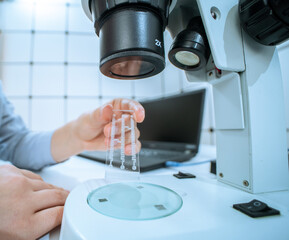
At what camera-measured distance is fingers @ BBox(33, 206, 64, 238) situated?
0.64 feet

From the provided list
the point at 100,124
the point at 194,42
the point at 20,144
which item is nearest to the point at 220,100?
the point at 194,42

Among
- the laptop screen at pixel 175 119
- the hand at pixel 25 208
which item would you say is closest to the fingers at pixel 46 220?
the hand at pixel 25 208

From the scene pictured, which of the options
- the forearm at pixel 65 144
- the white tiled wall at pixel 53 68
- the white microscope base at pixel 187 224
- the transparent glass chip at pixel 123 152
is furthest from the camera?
the white tiled wall at pixel 53 68

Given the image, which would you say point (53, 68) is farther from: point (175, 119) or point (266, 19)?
point (266, 19)

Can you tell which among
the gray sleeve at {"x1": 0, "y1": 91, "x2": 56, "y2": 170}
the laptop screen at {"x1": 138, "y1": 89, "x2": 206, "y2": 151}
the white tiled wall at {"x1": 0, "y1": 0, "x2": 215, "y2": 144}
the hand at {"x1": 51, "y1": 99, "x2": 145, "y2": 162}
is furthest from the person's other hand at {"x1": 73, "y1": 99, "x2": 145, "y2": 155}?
the white tiled wall at {"x1": 0, "y1": 0, "x2": 215, "y2": 144}

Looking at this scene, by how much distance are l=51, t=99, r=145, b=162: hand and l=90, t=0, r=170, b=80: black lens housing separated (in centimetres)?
15

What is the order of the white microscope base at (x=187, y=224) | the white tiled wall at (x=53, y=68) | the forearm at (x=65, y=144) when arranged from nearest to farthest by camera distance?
the white microscope base at (x=187, y=224) → the forearm at (x=65, y=144) → the white tiled wall at (x=53, y=68)

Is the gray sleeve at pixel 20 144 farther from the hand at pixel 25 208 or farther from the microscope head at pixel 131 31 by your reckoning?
the microscope head at pixel 131 31

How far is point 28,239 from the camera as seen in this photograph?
19 cm

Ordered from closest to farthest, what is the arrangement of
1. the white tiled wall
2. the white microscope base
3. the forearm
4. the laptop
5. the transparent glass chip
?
the white microscope base, the transparent glass chip, the forearm, the laptop, the white tiled wall

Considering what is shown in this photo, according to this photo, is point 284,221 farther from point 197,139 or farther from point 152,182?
point 197,139

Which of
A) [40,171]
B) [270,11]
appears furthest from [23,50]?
[270,11]

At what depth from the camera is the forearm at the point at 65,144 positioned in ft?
1.61

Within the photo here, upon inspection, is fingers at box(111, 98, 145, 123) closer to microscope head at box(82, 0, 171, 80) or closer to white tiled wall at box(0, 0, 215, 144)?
microscope head at box(82, 0, 171, 80)
